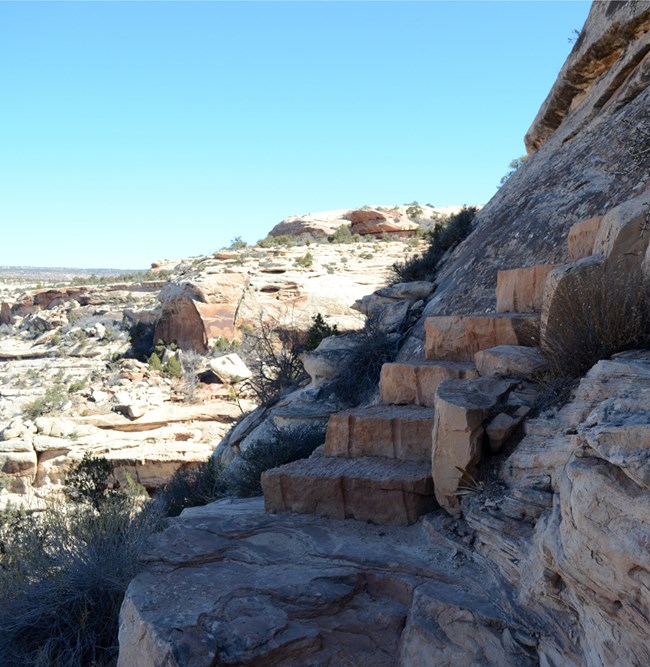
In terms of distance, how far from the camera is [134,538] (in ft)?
15.4

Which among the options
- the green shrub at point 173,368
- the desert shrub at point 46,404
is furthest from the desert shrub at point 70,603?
the green shrub at point 173,368

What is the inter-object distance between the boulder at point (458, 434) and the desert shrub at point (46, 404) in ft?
54.5

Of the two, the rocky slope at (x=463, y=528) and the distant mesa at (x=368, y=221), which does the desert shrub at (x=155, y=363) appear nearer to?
the distant mesa at (x=368, y=221)

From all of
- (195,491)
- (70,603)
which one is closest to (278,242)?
(195,491)

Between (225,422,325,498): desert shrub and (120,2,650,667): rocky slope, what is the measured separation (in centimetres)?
84

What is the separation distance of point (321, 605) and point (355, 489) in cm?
93

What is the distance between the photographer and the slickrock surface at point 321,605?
3.09 meters

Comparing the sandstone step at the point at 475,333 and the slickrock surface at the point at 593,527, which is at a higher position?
the sandstone step at the point at 475,333

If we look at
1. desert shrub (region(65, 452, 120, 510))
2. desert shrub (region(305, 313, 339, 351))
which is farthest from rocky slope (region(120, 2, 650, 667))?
desert shrub (region(65, 452, 120, 510))

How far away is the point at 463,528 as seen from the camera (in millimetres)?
3754

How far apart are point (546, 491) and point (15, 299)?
42901mm

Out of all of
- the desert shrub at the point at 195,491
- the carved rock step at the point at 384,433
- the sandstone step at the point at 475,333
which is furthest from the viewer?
the desert shrub at the point at 195,491

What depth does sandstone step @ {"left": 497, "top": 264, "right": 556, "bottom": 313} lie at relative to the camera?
4949 millimetres

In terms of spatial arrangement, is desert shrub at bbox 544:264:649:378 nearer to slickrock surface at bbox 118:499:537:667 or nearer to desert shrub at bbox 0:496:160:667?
slickrock surface at bbox 118:499:537:667
